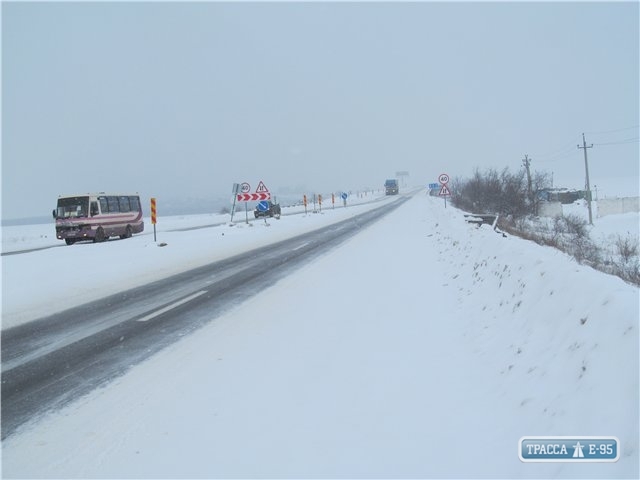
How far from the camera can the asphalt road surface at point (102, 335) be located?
16.7 feet

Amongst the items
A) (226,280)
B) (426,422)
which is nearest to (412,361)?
(426,422)

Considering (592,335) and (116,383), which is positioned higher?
(592,335)

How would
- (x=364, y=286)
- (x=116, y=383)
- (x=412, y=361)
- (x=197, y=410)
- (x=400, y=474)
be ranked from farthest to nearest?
1. (x=364, y=286)
2. (x=412, y=361)
3. (x=116, y=383)
4. (x=197, y=410)
5. (x=400, y=474)

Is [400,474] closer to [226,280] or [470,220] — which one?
[226,280]

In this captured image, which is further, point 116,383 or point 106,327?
point 106,327

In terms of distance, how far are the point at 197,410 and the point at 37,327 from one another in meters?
5.02

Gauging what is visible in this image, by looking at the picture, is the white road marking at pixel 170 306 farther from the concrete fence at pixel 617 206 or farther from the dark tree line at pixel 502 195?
the concrete fence at pixel 617 206

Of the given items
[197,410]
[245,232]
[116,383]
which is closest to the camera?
[197,410]

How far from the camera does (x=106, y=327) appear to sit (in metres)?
7.71

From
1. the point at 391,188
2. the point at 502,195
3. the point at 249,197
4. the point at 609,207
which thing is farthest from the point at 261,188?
the point at 391,188

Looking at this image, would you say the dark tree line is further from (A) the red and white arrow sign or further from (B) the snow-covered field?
(B) the snow-covered field

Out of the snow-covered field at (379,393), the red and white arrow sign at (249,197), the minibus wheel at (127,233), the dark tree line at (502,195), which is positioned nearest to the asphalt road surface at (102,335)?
the snow-covered field at (379,393)

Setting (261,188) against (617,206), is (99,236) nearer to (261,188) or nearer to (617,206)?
(261,188)

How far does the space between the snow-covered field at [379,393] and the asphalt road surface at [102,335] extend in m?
0.37
